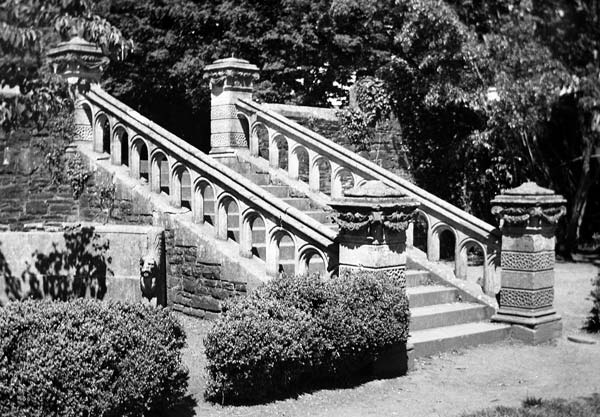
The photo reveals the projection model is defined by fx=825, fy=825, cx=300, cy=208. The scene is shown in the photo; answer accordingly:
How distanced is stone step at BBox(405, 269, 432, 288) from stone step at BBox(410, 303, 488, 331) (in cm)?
51

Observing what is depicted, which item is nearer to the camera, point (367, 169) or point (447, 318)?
point (447, 318)

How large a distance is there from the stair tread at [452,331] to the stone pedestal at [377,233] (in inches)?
30.3

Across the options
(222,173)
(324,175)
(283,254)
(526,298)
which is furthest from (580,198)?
(222,173)

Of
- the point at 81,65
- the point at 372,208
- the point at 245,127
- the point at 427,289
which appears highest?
the point at 81,65

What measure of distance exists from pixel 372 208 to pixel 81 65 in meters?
5.94

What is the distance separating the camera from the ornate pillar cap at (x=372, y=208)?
8312 millimetres

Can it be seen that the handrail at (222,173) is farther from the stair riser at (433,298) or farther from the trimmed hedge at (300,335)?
the stair riser at (433,298)

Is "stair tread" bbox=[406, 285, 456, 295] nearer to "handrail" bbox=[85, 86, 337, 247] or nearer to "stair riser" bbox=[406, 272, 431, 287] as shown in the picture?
"stair riser" bbox=[406, 272, 431, 287]

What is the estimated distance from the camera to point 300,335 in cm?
736

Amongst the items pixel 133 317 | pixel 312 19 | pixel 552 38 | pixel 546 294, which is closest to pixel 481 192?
pixel 552 38

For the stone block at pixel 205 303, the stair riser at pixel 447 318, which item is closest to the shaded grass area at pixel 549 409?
the stair riser at pixel 447 318

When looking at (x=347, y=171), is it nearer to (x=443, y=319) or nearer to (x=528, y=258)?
(x=443, y=319)

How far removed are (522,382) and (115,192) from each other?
6.32 m

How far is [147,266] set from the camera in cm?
852
